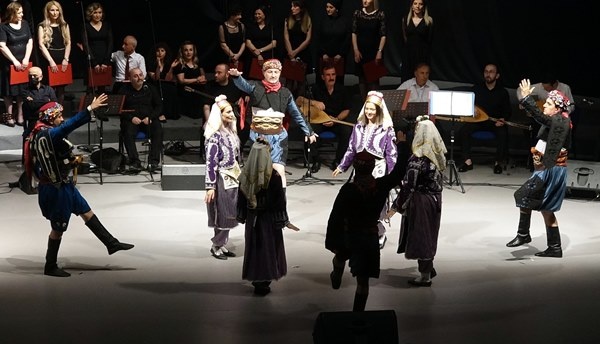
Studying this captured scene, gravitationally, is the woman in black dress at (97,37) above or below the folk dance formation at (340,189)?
above

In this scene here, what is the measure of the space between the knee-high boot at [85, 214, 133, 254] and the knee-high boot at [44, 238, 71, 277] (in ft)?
1.24

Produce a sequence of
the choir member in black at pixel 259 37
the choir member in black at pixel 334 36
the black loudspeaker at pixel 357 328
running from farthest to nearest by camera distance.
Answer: the choir member in black at pixel 259 37, the choir member in black at pixel 334 36, the black loudspeaker at pixel 357 328

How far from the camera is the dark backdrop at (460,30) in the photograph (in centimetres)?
1647

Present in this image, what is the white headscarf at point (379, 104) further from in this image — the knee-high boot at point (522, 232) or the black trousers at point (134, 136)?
the black trousers at point (134, 136)

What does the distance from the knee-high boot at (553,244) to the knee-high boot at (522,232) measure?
10.7 inches

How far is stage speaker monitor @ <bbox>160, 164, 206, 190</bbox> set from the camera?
1262cm

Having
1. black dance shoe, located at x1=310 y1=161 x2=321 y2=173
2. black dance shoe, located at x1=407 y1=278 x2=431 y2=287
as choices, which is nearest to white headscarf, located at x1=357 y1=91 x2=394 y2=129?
black dance shoe, located at x1=407 y1=278 x2=431 y2=287

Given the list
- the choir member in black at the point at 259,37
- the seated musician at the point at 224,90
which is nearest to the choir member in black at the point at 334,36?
the choir member in black at the point at 259,37

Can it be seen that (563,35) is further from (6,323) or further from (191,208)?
(6,323)

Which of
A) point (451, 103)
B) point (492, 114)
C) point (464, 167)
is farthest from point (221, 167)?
point (492, 114)

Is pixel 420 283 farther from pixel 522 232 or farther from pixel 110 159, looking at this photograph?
pixel 110 159

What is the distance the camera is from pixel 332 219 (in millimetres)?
7805

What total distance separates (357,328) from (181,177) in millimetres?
6398

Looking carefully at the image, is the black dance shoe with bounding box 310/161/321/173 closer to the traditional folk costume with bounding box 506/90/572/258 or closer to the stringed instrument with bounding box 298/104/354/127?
the stringed instrument with bounding box 298/104/354/127
